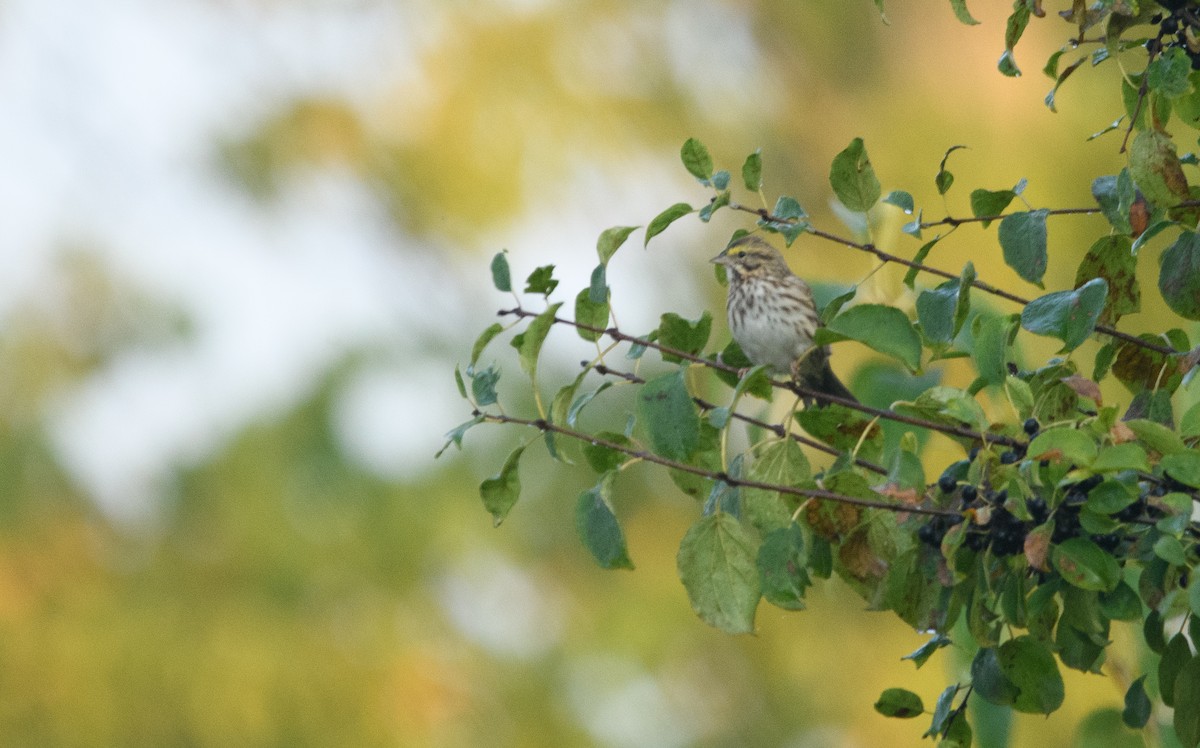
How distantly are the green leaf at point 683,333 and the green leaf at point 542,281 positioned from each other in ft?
0.31

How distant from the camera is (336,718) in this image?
4172 millimetres

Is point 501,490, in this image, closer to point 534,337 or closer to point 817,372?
point 534,337

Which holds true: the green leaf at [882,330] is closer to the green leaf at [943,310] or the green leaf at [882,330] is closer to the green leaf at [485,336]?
the green leaf at [943,310]

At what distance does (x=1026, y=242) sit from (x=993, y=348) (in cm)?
9

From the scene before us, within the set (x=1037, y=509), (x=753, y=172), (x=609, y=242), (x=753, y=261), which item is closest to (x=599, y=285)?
(x=609, y=242)

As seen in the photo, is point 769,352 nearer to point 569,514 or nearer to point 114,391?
point 569,514

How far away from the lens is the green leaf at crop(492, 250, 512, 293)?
109 cm

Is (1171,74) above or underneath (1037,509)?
above

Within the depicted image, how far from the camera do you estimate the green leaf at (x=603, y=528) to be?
107cm

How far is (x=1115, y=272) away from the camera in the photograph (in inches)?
42.2

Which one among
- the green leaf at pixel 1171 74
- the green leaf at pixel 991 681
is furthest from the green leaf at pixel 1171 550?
the green leaf at pixel 1171 74

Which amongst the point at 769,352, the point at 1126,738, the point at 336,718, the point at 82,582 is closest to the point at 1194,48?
the point at 1126,738

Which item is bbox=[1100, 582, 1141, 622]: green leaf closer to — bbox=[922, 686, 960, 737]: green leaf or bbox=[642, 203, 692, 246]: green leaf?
bbox=[922, 686, 960, 737]: green leaf

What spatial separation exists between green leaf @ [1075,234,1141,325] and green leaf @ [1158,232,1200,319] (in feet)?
0.22
